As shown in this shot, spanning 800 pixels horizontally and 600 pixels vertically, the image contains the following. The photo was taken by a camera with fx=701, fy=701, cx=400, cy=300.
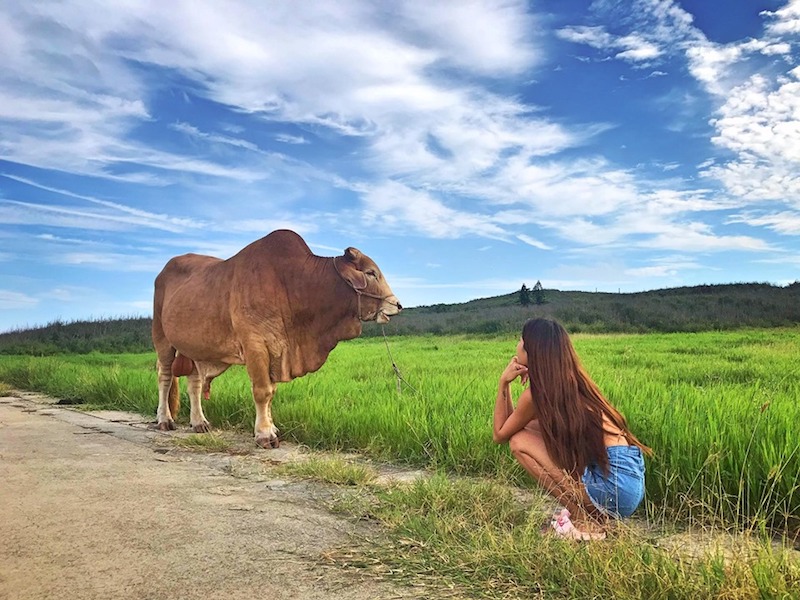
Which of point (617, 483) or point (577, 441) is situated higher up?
point (577, 441)

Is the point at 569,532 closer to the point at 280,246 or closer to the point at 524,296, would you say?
the point at 280,246

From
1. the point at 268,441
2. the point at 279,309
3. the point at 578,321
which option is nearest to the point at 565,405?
the point at 268,441

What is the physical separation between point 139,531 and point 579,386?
2292mm

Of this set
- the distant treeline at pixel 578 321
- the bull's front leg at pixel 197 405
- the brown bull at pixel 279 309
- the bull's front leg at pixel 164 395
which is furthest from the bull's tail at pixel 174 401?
the distant treeline at pixel 578 321

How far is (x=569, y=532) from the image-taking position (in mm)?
3092

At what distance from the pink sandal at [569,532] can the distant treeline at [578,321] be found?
21.5 m

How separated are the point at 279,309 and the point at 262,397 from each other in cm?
83

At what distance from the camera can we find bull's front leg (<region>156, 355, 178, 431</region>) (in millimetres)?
7465

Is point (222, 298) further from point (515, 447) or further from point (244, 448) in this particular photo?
point (515, 447)

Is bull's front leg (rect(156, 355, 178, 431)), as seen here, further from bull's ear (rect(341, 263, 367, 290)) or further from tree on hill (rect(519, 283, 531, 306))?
tree on hill (rect(519, 283, 531, 306))

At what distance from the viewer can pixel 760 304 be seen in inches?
1099

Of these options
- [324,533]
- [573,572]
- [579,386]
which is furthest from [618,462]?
[324,533]

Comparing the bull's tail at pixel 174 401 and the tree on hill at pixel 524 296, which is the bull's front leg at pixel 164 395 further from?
the tree on hill at pixel 524 296

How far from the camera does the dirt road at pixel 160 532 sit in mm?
2777
